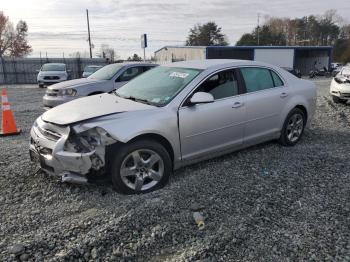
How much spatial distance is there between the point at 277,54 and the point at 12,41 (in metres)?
49.1

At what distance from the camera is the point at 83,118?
4.04 m

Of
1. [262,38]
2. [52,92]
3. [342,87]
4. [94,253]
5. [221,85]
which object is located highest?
[262,38]

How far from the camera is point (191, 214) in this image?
371 cm

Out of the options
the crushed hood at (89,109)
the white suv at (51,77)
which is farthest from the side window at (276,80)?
the white suv at (51,77)

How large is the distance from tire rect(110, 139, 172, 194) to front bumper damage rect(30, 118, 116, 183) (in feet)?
0.57

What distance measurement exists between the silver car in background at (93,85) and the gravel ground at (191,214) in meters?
3.52

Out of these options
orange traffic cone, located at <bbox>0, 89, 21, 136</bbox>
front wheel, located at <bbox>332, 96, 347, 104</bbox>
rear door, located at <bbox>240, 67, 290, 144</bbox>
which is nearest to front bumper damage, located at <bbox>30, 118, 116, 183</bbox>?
rear door, located at <bbox>240, 67, 290, 144</bbox>

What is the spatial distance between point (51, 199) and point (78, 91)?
199 inches

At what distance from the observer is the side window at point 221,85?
15.8 ft

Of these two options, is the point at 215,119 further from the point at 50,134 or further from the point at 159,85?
the point at 50,134

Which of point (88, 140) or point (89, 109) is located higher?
point (89, 109)

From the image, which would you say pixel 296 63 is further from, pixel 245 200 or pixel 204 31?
pixel 245 200

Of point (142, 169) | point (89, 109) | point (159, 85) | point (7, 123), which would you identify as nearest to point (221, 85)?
point (159, 85)

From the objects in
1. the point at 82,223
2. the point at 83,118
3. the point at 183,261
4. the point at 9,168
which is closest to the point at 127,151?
the point at 83,118
